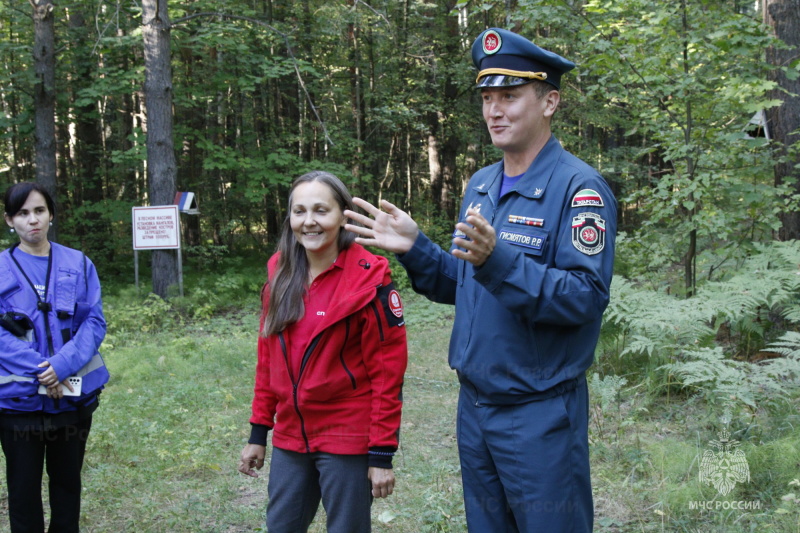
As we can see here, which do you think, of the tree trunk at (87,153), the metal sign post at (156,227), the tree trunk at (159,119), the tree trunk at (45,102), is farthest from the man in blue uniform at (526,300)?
the tree trunk at (87,153)

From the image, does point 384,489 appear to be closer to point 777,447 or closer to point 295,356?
point 295,356

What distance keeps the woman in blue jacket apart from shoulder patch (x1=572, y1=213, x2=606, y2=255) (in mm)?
2775

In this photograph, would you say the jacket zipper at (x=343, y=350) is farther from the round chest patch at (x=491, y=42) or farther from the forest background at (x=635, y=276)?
the forest background at (x=635, y=276)

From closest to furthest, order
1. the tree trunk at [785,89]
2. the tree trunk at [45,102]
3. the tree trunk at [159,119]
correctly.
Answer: the tree trunk at [785,89], the tree trunk at [159,119], the tree trunk at [45,102]

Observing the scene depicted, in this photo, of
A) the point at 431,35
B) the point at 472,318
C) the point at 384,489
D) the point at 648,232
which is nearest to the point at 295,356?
the point at 384,489

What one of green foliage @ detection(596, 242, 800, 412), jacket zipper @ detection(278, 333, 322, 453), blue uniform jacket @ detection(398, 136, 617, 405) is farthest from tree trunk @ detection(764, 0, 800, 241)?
jacket zipper @ detection(278, 333, 322, 453)

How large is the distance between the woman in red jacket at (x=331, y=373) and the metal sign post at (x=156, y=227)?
940cm

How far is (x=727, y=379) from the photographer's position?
167 inches

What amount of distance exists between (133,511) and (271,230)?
16.6 m

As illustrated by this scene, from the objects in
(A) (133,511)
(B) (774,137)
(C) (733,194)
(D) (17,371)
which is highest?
(B) (774,137)

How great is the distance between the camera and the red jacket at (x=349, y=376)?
262 cm

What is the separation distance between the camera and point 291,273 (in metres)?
2.81
